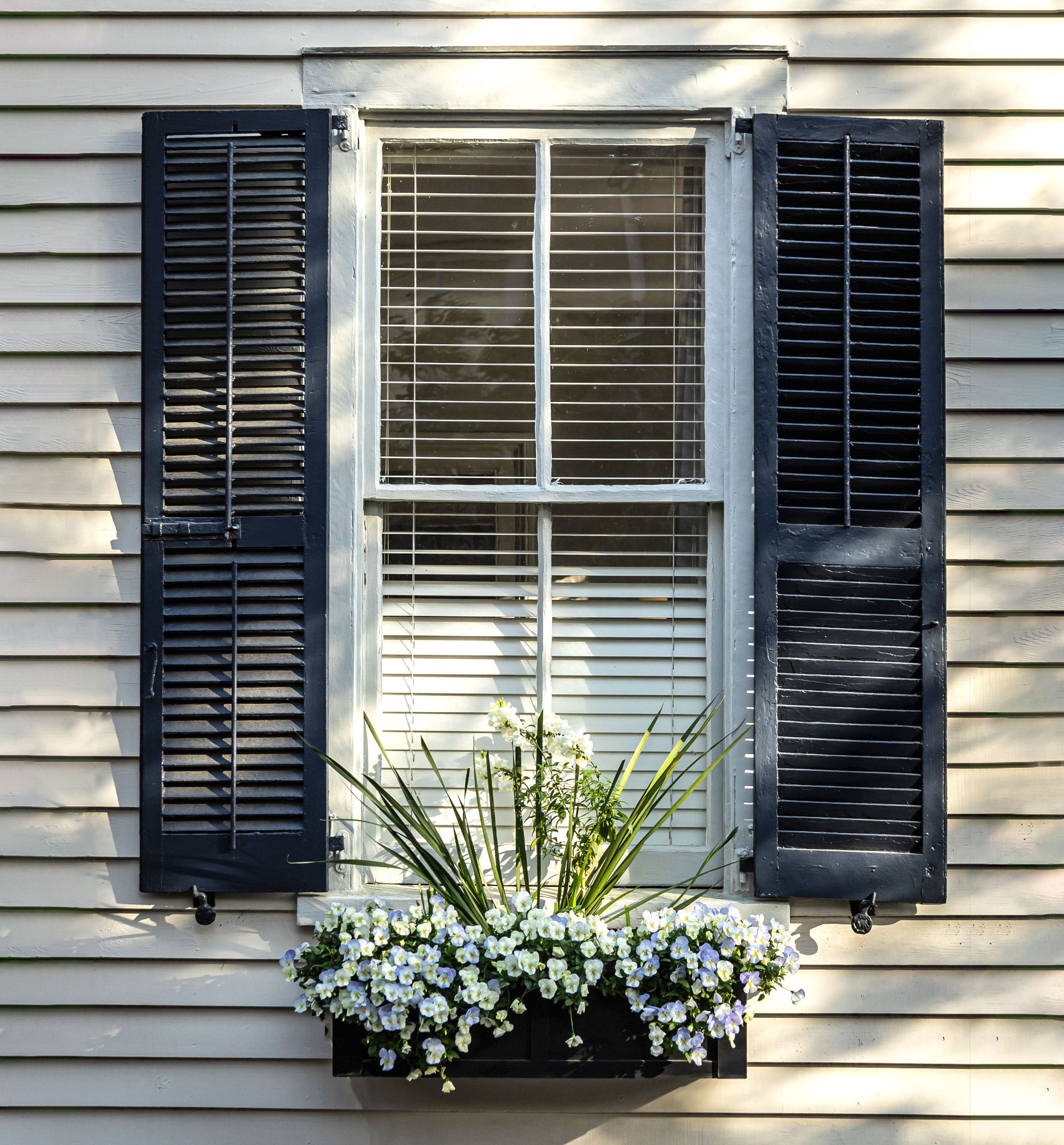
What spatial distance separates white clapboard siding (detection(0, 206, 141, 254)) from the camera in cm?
231

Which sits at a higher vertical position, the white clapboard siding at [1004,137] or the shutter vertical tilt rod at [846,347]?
the white clapboard siding at [1004,137]

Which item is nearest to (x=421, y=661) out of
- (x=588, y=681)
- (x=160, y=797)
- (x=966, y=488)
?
(x=588, y=681)

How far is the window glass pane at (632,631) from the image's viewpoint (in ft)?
7.61

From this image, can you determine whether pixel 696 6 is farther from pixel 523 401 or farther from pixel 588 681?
pixel 588 681

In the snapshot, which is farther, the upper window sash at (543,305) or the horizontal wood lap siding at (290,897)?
the upper window sash at (543,305)

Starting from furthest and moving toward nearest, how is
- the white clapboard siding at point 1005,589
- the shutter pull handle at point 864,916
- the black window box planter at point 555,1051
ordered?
the white clapboard siding at point 1005,589 → the shutter pull handle at point 864,916 → the black window box planter at point 555,1051

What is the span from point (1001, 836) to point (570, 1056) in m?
1.07

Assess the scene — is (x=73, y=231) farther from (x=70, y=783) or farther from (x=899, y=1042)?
(x=899, y=1042)

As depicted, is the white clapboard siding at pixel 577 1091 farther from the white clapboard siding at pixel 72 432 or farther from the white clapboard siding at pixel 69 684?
the white clapboard siding at pixel 72 432

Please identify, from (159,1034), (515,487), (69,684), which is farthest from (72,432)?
(159,1034)

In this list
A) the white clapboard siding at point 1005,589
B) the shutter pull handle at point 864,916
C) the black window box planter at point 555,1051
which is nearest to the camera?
the black window box planter at point 555,1051

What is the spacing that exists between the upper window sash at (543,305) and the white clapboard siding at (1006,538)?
1.81 ft

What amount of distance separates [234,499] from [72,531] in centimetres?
39

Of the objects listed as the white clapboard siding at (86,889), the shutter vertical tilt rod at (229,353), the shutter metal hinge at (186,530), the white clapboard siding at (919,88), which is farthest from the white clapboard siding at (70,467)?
the white clapboard siding at (919,88)
